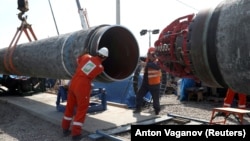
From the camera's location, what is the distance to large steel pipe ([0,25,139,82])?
4.57 m

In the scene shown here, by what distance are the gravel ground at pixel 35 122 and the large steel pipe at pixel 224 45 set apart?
3085 mm

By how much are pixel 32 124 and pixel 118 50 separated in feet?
7.93

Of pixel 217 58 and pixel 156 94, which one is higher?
pixel 217 58

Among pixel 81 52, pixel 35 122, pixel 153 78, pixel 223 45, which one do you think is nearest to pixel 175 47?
pixel 223 45

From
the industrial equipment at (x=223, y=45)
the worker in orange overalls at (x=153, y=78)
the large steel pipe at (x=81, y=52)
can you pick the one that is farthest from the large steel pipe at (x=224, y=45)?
the worker in orange overalls at (x=153, y=78)

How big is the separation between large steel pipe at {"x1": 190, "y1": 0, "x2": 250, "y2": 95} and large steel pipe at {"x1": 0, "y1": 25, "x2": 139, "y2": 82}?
8.05 ft

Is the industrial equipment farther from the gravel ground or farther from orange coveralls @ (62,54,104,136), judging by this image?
the gravel ground

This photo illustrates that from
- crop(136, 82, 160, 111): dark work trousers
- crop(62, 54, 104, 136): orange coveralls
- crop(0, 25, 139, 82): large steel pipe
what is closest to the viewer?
crop(62, 54, 104, 136): orange coveralls

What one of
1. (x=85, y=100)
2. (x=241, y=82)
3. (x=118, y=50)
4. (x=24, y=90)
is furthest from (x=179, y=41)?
(x=24, y=90)

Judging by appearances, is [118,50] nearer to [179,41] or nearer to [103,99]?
[103,99]

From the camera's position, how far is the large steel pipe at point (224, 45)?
1808 mm

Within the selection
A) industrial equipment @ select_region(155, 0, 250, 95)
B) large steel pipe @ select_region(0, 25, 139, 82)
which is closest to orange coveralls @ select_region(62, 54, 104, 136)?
large steel pipe @ select_region(0, 25, 139, 82)

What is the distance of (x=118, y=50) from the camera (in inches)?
214

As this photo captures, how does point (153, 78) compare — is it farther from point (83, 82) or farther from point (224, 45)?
point (224, 45)
